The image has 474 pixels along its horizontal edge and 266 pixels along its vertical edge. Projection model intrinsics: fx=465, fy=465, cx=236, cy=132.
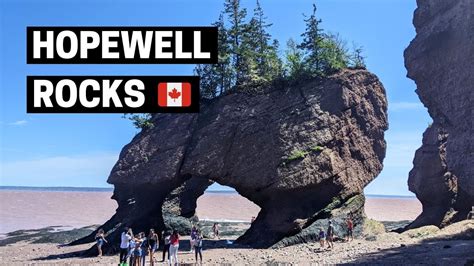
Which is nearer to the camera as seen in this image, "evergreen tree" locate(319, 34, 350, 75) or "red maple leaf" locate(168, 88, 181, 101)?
"red maple leaf" locate(168, 88, 181, 101)

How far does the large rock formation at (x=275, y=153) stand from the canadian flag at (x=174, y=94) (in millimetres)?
15378

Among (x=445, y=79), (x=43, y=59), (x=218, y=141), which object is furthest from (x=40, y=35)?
(x=445, y=79)

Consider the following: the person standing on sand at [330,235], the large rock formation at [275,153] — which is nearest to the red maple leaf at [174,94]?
the large rock formation at [275,153]

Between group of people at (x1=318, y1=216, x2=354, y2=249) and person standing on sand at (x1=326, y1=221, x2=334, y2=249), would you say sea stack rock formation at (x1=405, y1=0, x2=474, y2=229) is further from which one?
person standing on sand at (x1=326, y1=221, x2=334, y2=249)

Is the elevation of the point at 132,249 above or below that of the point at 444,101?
below

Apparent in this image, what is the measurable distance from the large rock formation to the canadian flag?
605 inches

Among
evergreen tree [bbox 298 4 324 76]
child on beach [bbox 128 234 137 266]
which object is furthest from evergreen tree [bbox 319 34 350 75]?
child on beach [bbox 128 234 137 266]

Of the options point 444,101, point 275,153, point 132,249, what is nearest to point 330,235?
point 275,153

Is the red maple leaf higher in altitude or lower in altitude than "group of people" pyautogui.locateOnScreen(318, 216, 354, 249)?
higher

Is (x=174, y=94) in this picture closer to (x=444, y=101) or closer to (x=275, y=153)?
(x=275, y=153)

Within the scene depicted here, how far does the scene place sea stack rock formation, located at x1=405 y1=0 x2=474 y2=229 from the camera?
Answer: 29609 millimetres

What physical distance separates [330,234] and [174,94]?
16.7 m

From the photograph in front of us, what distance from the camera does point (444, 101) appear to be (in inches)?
1331

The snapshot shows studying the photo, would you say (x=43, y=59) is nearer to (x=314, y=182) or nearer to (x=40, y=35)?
(x=40, y=35)
